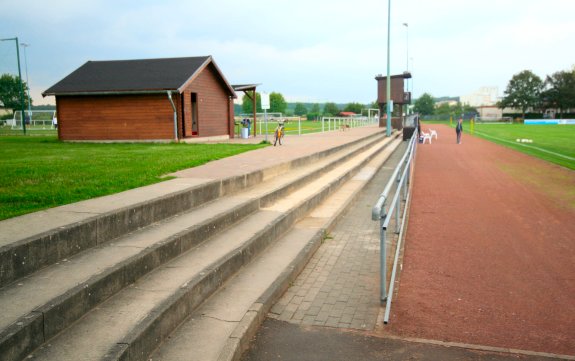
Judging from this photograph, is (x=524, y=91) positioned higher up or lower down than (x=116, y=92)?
higher up

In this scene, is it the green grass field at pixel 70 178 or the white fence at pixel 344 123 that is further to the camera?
the white fence at pixel 344 123

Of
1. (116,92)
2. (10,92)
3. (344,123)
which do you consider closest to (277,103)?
(10,92)

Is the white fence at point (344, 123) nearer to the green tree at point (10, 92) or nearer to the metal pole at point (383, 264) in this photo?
the metal pole at point (383, 264)

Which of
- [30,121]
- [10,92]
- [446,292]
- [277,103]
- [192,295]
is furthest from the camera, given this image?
[277,103]

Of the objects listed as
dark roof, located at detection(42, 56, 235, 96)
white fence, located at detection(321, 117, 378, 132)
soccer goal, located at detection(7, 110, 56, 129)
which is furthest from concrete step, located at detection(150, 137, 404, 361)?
soccer goal, located at detection(7, 110, 56, 129)

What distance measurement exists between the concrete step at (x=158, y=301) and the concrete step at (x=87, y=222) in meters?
0.72

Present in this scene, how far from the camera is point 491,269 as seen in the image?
21.8 ft

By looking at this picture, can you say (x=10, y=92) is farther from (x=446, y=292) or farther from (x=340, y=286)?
(x=446, y=292)

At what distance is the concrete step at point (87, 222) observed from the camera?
4121mm

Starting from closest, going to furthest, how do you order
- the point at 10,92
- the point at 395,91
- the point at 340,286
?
1. the point at 340,286
2. the point at 395,91
3. the point at 10,92

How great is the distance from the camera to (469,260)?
7.07 meters

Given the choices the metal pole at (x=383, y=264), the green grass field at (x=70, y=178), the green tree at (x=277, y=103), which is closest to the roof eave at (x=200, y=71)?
the green grass field at (x=70, y=178)

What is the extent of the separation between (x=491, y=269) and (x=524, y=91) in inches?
5123

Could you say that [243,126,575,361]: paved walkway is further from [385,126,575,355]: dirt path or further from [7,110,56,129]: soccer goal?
[7,110,56,129]: soccer goal
